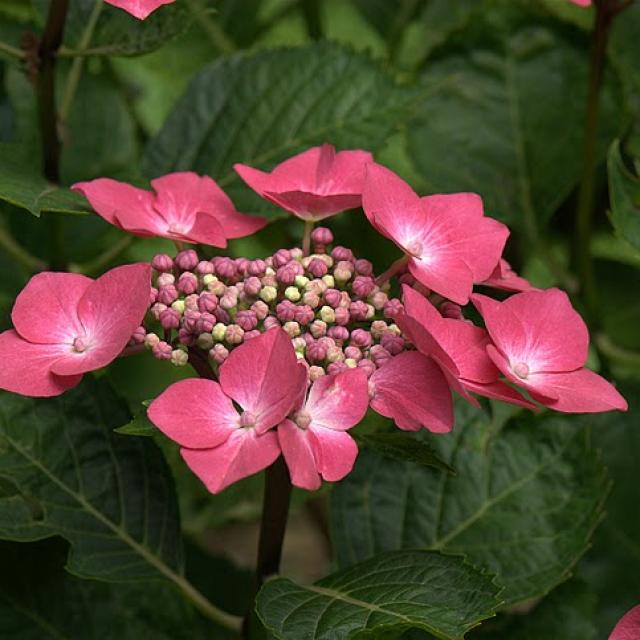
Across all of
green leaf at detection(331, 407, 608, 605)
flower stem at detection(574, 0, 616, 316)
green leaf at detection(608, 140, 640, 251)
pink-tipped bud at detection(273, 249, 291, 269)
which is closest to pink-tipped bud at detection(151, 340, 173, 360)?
pink-tipped bud at detection(273, 249, 291, 269)

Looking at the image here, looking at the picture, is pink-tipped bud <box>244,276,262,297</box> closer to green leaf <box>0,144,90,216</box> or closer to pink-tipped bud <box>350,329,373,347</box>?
pink-tipped bud <box>350,329,373,347</box>

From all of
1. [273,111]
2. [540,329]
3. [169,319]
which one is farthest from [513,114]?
[169,319]

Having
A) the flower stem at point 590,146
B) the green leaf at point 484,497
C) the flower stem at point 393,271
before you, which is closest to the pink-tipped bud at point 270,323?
the flower stem at point 393,271

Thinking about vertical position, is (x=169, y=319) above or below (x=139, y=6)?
below

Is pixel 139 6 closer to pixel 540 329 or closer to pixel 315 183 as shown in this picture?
pixel 315 183

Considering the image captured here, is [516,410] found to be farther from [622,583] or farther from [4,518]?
[4,518]

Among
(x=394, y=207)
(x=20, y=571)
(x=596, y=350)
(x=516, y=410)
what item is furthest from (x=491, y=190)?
(x=20, y=571)
